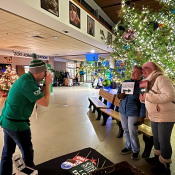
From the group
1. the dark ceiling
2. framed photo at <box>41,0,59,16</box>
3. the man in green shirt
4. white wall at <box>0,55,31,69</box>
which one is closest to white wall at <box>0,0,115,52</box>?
framed photo at <box>41,0,59,16</box>

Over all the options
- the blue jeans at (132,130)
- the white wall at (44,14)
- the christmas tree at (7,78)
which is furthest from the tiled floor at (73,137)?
the christmas tree at (7,78)

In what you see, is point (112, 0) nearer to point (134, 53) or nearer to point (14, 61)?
point (134, 53)

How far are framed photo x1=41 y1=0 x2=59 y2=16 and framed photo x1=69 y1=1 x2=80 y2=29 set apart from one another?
29.5 inches

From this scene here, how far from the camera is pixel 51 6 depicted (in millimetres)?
4348

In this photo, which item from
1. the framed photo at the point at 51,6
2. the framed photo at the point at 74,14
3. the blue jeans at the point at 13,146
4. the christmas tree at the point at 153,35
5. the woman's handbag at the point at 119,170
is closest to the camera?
the woman's handbag at the point at 119,170

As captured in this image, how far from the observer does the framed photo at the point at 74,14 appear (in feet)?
17.3

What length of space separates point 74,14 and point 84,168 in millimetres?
5515

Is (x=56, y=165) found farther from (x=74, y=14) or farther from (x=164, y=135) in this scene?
(x=74, y=14)

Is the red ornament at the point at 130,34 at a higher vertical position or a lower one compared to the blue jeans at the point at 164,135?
higher

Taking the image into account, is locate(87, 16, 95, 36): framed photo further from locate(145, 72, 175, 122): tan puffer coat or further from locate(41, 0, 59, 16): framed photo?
locate(145, 72, 175, 122): tan puffer coat

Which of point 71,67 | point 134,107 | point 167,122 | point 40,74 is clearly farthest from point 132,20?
point 71,67

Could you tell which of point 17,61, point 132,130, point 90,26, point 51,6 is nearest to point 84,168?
point 132,130

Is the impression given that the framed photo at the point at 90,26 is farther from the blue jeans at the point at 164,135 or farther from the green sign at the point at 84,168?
the green sign at the point at 84,168

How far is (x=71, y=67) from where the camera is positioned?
2203 cm
